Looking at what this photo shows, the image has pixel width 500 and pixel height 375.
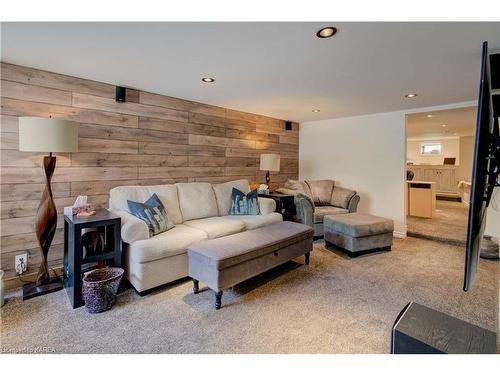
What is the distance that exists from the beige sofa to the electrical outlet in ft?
2.82

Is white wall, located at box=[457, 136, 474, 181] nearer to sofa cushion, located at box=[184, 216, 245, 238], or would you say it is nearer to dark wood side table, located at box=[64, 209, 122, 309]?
sofa cushion, located at box=[184, 216, 245, 238]

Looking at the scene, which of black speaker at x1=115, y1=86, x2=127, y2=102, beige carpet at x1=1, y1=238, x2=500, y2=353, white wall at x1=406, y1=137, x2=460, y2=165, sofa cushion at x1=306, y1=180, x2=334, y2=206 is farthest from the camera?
white wall at x1=406, y1=137, x2=460, y2=165

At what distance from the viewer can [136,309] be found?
82.4 inches

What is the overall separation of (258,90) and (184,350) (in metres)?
2.78

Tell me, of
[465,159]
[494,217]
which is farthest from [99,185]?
[465,159]

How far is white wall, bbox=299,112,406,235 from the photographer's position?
4266 millimetres

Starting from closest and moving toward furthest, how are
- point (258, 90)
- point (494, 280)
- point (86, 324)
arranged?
point (86, 324)
point (494, 280)
point (258, 90)

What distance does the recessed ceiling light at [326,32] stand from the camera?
172 cm

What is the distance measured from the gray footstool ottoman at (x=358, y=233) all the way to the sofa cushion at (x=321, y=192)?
913mm

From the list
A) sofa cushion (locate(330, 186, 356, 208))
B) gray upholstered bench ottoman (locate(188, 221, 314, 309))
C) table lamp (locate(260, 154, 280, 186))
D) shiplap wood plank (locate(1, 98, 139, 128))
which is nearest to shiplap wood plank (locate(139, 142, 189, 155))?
shiplap wood plank (locate(1, 98, 139, 128))
